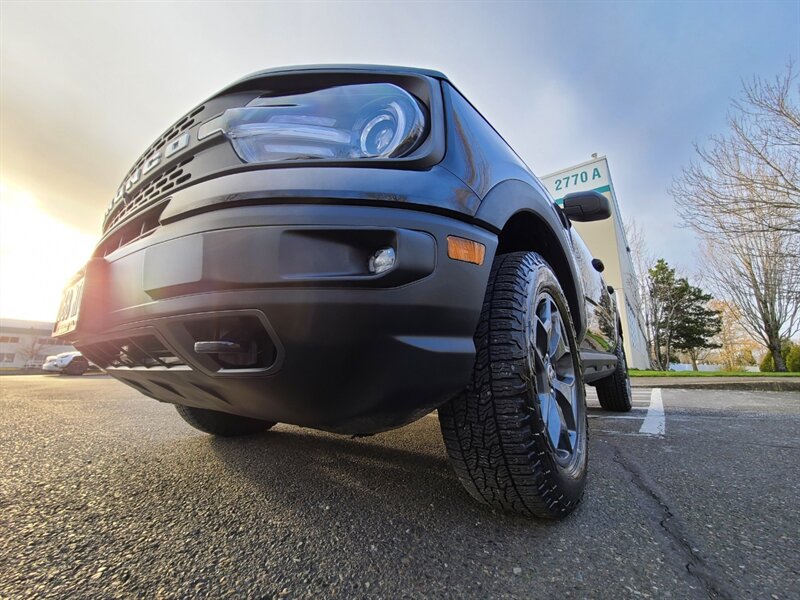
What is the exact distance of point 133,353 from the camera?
4.73ft

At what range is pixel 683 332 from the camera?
30.7 meters

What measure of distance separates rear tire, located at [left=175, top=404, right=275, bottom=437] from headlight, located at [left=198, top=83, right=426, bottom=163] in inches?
59.6

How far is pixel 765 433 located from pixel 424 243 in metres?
3.08

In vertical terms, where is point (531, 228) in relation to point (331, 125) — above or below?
below

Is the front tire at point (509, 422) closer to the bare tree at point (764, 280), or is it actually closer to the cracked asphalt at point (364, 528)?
the cracked asphalt at point (364, 528)

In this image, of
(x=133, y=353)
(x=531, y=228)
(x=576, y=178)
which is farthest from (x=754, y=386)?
(x=576, y=178)

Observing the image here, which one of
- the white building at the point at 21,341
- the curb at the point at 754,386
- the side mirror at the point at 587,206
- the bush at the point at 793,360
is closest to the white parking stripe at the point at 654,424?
the side mirror at the point at 587,206

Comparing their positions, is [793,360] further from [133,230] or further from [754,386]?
[133,230]

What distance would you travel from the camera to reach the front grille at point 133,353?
1273 millimetres

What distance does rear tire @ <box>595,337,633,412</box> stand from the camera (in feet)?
12.6

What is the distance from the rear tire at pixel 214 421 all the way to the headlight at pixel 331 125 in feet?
4.97

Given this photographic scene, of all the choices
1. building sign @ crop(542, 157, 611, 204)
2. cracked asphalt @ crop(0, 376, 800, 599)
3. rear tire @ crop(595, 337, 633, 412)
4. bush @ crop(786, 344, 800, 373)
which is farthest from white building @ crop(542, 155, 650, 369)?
cracked asphalt @ crop(0, 376, 800, 599)

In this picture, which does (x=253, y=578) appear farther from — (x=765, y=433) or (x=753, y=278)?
(x=753, y=278)

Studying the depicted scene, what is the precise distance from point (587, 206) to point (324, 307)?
6.56ft
